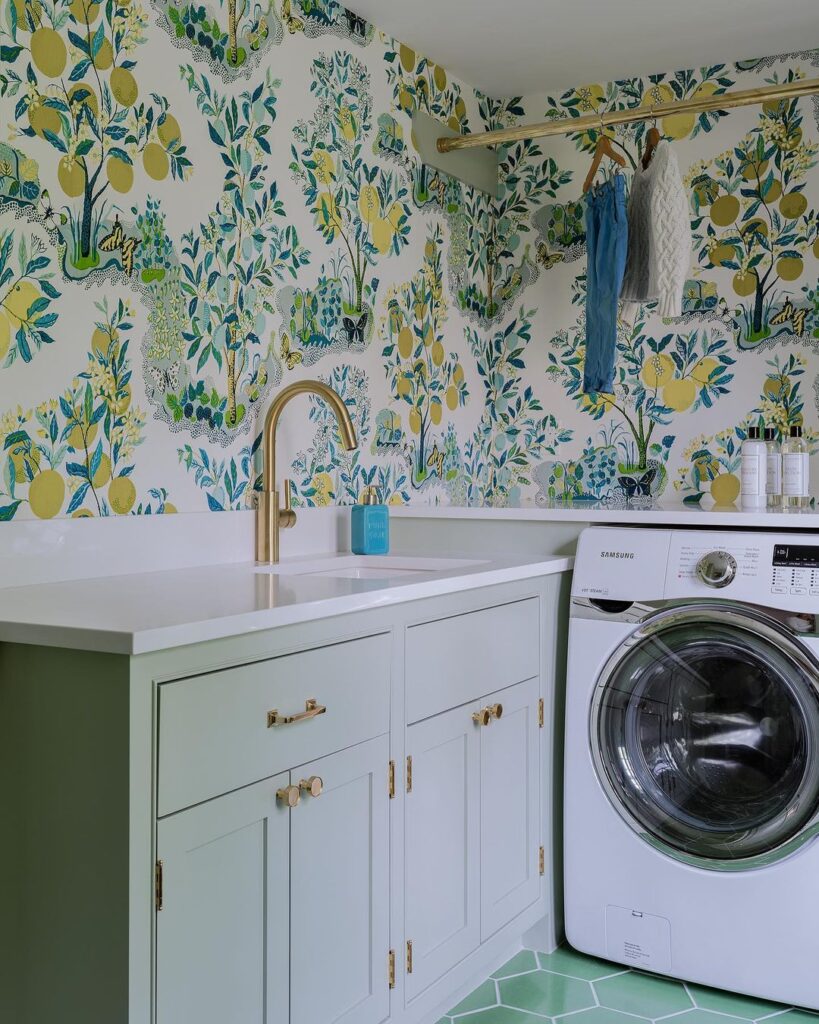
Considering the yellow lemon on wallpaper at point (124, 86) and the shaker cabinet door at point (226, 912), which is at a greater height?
the yellow lemon on wallpaper at point (124, 86)

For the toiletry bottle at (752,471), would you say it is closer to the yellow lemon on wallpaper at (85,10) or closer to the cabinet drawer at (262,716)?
the cabinet drawer at (262,716)

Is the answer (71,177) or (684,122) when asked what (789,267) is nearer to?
(684,122)

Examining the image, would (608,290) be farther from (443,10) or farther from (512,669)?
(512,669)

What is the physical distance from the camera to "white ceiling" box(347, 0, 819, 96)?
2721 millimetres

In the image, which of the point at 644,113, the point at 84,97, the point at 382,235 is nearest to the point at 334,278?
the point at 382,235

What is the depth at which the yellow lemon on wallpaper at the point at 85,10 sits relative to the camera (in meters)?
1.92

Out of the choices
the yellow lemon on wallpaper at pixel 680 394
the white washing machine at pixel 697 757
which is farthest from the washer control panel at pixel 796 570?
the yellow lemon on wallpaper at pixel 680 394

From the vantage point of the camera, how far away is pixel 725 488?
3.10m

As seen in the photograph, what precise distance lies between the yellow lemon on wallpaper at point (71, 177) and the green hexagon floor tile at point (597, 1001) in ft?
6.03

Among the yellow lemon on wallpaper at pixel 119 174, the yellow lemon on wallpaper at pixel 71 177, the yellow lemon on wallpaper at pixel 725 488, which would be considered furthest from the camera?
the yellow lemon on wallpaper at pixel 725 488

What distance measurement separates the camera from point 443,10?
2.76m

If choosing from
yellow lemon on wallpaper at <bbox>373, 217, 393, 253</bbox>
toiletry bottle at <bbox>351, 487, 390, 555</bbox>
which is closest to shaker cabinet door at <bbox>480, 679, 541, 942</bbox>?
toiletry bottle at <bbox>351, 487, 390, 555</bbox>

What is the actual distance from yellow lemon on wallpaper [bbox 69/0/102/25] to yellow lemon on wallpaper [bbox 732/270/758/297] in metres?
1.95

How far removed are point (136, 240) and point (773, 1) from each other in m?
1.82
